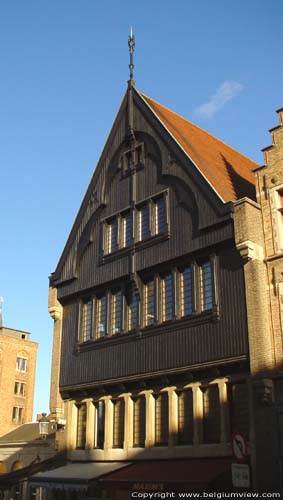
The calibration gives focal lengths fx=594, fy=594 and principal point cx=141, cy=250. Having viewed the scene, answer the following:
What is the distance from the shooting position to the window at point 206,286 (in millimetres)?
19641

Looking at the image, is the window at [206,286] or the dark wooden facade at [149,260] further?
the window at [206,286]

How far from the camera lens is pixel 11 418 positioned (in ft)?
194

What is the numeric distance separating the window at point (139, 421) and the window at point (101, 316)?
3.16 metres

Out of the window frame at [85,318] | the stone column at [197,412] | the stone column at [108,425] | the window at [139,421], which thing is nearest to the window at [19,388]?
the window frame at [85,318]

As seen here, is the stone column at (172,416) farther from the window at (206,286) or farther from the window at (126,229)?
the window at (126,229)

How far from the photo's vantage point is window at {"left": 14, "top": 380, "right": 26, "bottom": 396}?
199ft

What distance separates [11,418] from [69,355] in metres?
37.8

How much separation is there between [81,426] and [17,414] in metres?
38.7

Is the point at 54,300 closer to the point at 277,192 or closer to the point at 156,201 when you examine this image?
the point at 156,201

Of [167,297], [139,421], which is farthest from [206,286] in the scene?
[139,421]

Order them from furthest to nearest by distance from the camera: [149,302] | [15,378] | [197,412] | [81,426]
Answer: [15,378]
[81,426]
[149,302]
[197,412]

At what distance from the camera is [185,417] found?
19.5 meters

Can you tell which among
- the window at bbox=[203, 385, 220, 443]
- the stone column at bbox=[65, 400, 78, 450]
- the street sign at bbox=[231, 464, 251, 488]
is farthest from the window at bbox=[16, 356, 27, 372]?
the street sign at bbox=[231, 464, 251, 488]

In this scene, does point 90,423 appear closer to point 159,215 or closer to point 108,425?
point 108,425
